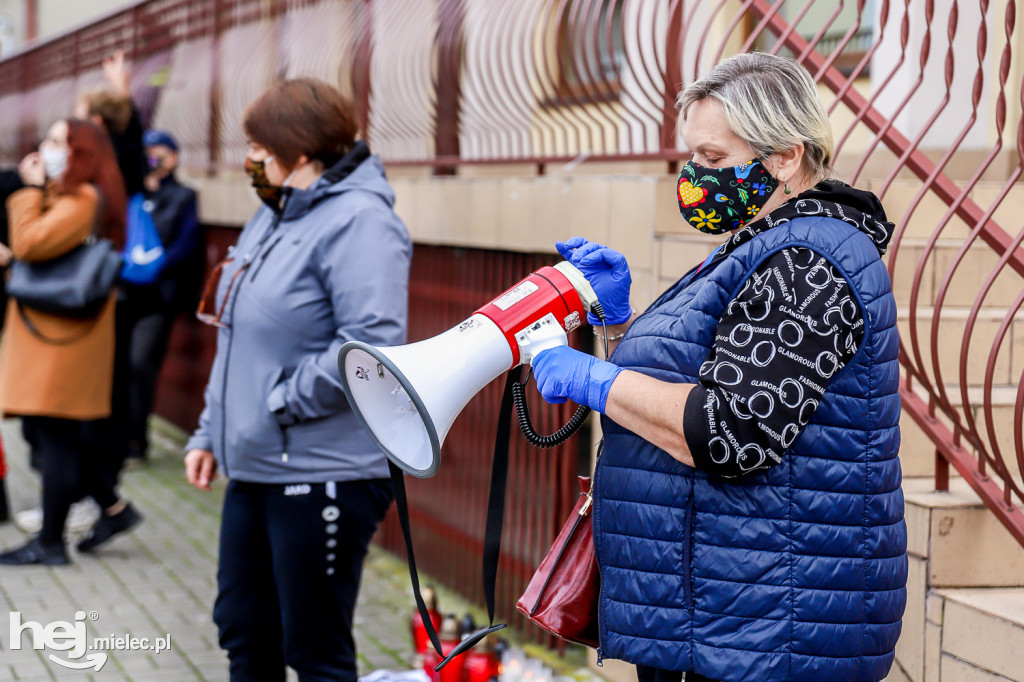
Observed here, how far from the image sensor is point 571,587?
7.51 feet

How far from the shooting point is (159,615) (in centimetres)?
505

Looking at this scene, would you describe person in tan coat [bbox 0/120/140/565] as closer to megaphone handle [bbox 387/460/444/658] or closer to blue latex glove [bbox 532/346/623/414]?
megaphone handle [bbox 387/460/444/658]

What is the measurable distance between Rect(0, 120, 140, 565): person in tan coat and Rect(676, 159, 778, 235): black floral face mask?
3978 mm

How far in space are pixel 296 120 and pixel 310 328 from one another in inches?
23.7

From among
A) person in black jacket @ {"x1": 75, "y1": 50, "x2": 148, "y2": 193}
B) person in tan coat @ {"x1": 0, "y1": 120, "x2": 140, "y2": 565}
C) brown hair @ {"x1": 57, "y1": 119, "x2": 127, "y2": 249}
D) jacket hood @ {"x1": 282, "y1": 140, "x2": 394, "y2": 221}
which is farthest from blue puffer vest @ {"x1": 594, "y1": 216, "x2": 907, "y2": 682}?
person in black jacket @ {"x1": 75, "y1": 50, "x2": 148, "y2": 193}

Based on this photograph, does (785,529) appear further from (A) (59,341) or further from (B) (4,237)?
(B) (4,237)

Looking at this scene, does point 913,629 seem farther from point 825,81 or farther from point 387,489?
point 825,81

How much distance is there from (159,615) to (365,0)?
3.64m

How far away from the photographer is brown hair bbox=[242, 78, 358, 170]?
131 inches

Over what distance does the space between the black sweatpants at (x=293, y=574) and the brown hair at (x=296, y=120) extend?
95 centimetres

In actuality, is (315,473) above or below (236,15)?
below

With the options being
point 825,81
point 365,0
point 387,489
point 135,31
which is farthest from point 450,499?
point 135,31

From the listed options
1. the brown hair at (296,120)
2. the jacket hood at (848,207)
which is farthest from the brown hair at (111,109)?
the jacket hood at (848,207)

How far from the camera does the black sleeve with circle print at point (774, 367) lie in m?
1.89
